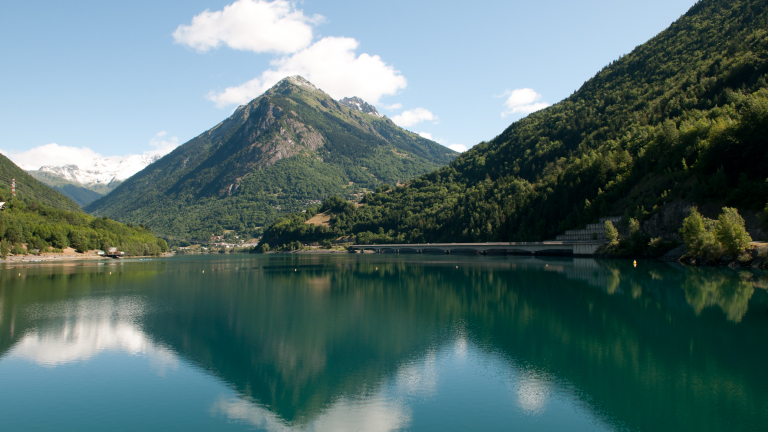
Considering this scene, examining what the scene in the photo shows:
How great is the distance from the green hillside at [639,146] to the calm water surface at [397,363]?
37.1 m

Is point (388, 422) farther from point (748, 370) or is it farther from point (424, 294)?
point (424, 294)

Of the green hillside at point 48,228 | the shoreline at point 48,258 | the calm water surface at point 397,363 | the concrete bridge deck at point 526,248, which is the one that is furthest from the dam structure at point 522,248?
the shoreline at point 48,258

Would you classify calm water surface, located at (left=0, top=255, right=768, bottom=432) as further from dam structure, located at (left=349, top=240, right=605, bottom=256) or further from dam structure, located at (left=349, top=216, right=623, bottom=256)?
dam structure, located at (left=349, top=240, right=605, bottom=256)

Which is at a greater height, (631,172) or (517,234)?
(631,172)

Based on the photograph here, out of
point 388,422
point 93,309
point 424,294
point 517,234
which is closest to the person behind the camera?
point 388,422

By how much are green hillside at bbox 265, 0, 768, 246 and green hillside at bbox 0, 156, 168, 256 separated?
88058 millimetres

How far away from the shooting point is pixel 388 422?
568 inches

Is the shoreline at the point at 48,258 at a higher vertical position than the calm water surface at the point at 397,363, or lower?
higher

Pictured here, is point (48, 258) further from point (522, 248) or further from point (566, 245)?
point (566, 245)

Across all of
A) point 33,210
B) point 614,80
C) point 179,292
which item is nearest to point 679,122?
point 614,80

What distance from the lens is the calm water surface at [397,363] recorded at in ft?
49.0

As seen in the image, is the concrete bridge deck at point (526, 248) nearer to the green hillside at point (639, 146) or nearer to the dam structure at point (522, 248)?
the dam structure at point (522, 248)

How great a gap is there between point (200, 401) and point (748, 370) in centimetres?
2181

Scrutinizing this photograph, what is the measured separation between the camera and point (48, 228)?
12356cm
